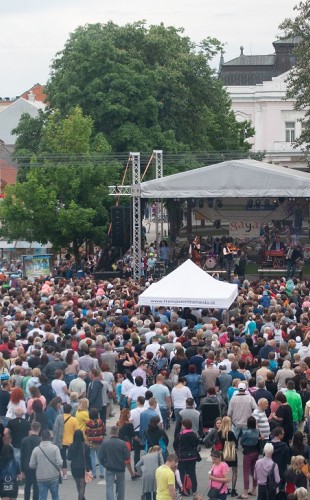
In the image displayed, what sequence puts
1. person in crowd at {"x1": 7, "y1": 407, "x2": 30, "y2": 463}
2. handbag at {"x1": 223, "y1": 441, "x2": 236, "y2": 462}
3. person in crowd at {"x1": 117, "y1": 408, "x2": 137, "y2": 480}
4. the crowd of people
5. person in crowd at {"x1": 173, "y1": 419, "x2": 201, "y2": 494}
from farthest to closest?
person in crowd at {"x1": 117, "y1": 408, "x2": 137, "y2": 480}
person in crowd at {"x1": 7, "y1": 407, "x2": 30, "y2": 463}
handbag at {"x1": 223, "y1": 441, "x2": 236, "y2": 462}
person in crowd at {"x1": 173, "y1": 419, "x2": 201, "y2": 494}
the crowd of people

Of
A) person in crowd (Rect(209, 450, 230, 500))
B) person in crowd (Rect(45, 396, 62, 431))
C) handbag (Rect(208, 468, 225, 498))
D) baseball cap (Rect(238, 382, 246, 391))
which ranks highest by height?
baseball cap (Rect(238, 382, 246, 391))

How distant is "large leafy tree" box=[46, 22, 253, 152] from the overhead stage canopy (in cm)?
1484

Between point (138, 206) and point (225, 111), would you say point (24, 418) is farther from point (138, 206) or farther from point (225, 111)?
point (225, 111)

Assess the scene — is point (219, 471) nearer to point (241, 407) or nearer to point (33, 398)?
point (241, 407)

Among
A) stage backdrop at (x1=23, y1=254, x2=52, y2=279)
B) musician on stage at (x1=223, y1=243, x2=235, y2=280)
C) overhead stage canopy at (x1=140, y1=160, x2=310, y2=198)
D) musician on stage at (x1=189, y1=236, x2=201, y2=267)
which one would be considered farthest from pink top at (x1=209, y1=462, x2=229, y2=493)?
musician on stage at (x1=189, y1=236, x2=201, y2=267)

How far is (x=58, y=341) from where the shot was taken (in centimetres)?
2069

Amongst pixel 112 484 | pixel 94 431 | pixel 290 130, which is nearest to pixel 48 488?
pixel 112 484

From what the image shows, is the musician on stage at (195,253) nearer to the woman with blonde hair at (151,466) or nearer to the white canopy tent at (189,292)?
the white canopy tent at (189,292)

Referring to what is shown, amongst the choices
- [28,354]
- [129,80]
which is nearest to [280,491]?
[28,354]

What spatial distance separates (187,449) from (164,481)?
1646mm

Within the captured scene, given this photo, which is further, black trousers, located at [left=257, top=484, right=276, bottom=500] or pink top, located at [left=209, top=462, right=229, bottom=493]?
black trousers, located at [left=257, top=484, right=276, bottom=500]

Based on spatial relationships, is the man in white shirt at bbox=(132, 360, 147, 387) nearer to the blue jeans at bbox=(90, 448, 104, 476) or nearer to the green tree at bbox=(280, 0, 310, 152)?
the blue jeans at bbox=(90, 448, 104, 476)

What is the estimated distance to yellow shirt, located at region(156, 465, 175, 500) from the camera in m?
13.4

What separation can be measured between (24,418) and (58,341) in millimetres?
4673
